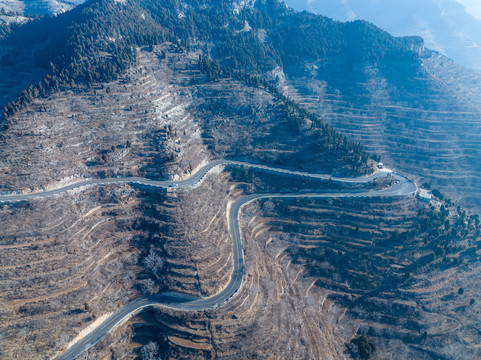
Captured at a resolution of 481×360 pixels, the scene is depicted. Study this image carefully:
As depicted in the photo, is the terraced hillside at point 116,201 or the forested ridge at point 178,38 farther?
the forested ridge at point 178,38

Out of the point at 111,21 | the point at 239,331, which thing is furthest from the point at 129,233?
the point at 111,21

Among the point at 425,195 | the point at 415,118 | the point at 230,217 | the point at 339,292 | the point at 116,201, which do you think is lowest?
the point at 339,292

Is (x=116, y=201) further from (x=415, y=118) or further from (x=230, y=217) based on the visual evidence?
(x=415, y=118)

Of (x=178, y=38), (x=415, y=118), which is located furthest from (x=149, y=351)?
(x=415, y=118)

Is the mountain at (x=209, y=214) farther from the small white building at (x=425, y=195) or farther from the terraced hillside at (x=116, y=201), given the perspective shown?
the small white building at (x=425, y=195)

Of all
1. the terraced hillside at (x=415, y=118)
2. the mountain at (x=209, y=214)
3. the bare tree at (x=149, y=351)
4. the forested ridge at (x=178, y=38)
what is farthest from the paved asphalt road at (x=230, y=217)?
the forested ridge at (x=178, y=38)

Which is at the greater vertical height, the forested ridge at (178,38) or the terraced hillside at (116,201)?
the forested ridge at (178,38)
